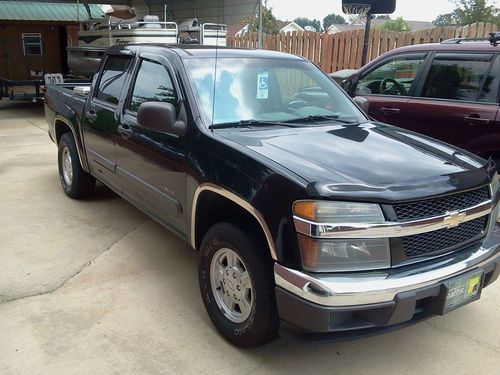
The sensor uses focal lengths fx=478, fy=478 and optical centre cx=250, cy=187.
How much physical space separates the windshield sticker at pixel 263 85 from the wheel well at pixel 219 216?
0.97m

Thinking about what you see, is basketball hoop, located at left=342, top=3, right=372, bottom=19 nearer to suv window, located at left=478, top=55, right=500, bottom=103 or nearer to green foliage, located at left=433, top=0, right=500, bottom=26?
suv window, located at left=478, top=55, right=500, bottom=103

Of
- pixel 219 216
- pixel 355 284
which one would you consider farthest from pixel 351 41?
pixel 355 284

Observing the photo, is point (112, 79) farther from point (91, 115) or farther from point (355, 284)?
point (355, 284)

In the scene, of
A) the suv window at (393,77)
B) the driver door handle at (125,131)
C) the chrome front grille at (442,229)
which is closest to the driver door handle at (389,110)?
the suv window at (393,77)

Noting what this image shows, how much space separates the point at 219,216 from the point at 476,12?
4014cm

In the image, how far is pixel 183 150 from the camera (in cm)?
330

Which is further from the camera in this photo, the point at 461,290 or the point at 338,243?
the point at 461,290

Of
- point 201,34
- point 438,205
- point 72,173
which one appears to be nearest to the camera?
Result: point 438,205

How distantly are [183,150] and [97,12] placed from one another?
17901 mm

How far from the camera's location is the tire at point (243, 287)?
8.61 ft

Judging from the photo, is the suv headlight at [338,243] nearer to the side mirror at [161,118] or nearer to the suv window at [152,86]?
the side mirror at [161,118]

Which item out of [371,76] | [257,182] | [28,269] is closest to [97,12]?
[371,76]

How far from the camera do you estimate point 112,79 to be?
15.4 feet

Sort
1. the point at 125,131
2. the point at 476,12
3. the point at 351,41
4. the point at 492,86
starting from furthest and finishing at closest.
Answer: the point at 476,12 < the point at 351,41 < the point at 492,86 < the point at 125,131
